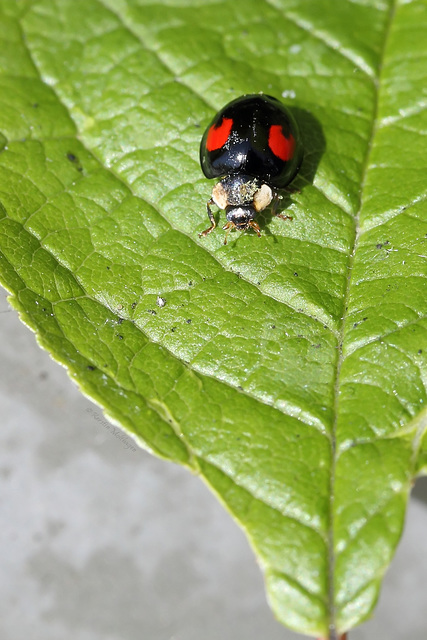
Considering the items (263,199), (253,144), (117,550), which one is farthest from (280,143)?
(117,550)

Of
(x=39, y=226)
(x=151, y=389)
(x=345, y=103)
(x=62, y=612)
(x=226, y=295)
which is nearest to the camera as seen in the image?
(x=151, y=389)

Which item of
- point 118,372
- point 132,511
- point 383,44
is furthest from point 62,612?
point 383,44

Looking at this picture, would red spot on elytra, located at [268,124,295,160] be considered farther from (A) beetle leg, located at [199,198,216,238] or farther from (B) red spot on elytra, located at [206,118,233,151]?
(A) beetle leg, located at [199,198,216,238]

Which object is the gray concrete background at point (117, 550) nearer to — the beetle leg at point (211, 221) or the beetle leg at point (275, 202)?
the beetle leg at point (211, 221)

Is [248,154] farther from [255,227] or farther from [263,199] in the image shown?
[255,227]

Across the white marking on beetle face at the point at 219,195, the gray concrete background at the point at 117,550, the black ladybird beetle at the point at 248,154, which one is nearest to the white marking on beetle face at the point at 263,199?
the black ladybird beetle at the point at 248,154

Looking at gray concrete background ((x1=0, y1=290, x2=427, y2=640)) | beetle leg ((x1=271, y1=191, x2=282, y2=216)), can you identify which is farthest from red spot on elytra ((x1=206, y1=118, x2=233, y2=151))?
gray concrete background ((x1=0, y1=290, x2=427, y2=640))

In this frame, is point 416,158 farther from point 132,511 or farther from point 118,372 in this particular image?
point 132,511
